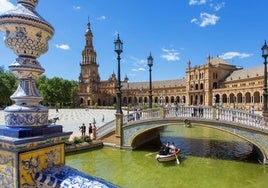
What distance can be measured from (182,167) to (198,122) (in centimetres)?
407

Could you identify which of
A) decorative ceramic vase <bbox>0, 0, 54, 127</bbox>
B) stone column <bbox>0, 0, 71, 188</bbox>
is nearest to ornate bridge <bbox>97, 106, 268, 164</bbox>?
stone column <bbox>0, 0, 71, 188</bbox>

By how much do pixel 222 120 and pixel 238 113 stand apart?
114 centimetres

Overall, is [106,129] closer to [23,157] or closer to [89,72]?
[23,157]

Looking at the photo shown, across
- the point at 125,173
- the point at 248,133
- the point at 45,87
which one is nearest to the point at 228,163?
the point at 248,133

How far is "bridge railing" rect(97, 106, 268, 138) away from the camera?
15312mm

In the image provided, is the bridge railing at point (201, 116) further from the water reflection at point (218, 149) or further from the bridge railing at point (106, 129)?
the water reflection at point (218, 149)

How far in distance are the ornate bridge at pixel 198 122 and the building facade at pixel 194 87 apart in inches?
1565

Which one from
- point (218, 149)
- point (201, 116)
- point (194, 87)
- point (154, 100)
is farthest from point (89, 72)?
point (201, 116)

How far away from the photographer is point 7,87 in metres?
73.8

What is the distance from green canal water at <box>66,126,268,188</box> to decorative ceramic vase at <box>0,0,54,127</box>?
1052 cm

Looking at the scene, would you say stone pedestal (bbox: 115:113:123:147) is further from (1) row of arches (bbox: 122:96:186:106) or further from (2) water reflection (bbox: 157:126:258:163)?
(1) row of arches (bbox: 122:96:186:106)

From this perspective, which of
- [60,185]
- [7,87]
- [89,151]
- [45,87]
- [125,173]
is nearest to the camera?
[60,185]

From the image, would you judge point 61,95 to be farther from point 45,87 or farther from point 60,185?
point 60,185

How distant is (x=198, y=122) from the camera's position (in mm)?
17500
